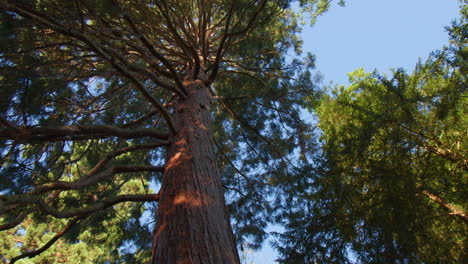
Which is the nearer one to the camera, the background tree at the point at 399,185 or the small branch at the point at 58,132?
the small branch at the point at 58,132

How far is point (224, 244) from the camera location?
5.98 feet

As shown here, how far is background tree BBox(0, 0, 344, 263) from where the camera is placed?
197 centimetres

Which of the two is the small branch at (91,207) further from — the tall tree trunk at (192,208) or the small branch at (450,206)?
the small branch at (450,206)

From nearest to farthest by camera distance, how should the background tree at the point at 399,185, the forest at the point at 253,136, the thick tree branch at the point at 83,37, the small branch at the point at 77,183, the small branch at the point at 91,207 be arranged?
the small branch at the point at 91,207, the small branch at the point at 77,183, the thick tree branch at the point at 83,37, the forest at the point at 253,136, the background tree at the point at 399,185

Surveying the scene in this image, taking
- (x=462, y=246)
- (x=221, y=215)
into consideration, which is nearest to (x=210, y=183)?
(x=221, y=215)

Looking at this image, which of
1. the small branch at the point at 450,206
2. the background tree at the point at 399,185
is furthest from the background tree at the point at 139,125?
the small branch at the point at 450,206

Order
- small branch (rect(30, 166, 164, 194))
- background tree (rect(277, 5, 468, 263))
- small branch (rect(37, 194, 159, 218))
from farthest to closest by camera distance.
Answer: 1. background tree (rect(277, 5, 468, 263))
2. small branch (rect(30, 166, 164, 194))
3. small branch (rect(37, 194, 159, 218))

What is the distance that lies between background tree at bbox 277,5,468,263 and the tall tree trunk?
104 inches

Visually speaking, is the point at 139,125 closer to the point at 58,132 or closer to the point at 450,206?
the point at 58,132

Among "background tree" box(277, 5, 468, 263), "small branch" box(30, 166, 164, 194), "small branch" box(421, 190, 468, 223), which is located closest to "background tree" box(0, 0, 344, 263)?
"small branch" box(30, 166, 164, 194)

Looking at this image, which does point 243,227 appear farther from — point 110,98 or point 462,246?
point 462,246

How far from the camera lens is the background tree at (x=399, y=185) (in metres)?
4.14

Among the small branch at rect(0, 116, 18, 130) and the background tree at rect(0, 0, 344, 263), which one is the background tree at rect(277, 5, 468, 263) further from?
the small branch at rect(0, 116, 18, 130)

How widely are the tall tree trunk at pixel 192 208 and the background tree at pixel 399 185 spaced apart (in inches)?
104
